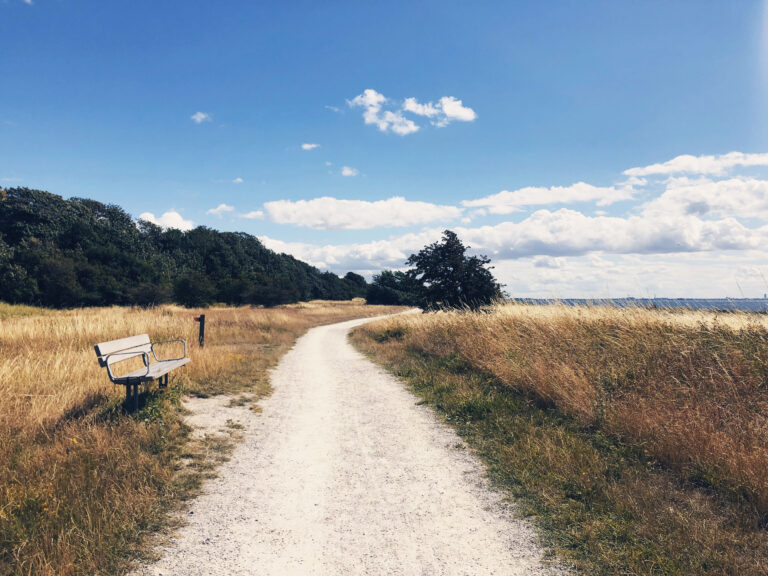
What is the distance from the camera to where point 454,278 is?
1747 cm

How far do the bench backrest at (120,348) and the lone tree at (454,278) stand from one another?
11818mm

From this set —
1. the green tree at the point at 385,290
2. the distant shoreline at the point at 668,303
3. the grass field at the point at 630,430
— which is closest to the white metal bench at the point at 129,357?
the grass field at the point at 630,430

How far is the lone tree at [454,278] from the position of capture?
1728 centimetres

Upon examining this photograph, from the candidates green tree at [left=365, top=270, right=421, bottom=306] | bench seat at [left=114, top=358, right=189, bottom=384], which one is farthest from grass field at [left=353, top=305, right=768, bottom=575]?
green tree at [left=365, top=270, right=421, bottom=306]

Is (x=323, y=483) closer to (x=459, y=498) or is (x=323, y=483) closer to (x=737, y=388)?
(x=459, y=498)

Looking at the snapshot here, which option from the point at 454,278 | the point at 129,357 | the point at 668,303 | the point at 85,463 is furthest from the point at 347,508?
the point at 454,278

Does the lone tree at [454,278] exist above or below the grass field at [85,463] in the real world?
above

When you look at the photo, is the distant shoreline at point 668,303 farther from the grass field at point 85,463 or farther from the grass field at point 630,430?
the grass field at point 85,463

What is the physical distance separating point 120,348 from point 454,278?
1321 cm

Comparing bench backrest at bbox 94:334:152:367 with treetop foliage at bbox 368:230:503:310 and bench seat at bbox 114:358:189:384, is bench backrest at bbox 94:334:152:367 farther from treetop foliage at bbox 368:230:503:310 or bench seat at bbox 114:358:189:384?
treetop foliage at bbox 368:230:503:310

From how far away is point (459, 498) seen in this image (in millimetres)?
4129

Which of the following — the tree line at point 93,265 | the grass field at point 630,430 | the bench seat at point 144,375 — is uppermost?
the tree line at point 93,265

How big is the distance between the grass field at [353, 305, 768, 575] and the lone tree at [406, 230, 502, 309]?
7161 mm

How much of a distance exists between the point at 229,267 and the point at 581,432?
261ft
